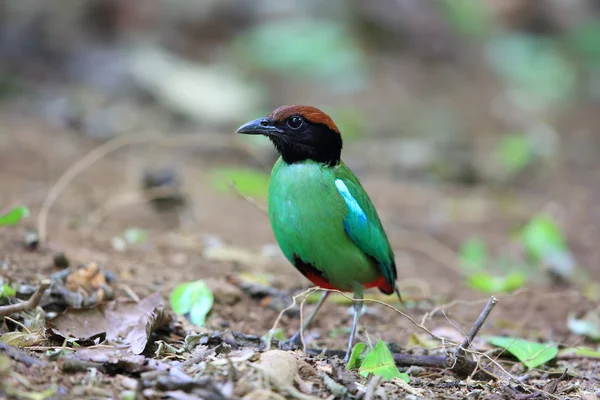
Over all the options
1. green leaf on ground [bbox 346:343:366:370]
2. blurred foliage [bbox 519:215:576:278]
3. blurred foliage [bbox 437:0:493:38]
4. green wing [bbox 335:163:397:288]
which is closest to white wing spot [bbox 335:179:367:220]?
green wing [bbox 335:163:397:288]

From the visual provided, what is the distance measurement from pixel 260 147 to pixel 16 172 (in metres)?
3.04

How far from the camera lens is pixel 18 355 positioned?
314 centimetres

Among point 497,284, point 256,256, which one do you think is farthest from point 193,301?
point 497,284

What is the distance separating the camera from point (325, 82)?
1341 centimetres

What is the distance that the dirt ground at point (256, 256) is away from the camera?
3.37m

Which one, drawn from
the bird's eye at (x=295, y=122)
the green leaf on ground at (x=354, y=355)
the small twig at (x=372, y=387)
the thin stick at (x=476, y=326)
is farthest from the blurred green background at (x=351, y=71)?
the small twig at (x=372, y=387)

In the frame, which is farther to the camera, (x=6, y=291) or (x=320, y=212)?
(x=320, y=212)

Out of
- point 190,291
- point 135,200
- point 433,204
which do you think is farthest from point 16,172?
point 433,204

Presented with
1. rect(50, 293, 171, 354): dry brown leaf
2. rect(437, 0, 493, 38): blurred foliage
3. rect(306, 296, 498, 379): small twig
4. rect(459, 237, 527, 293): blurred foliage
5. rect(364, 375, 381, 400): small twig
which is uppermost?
rect(437, 0, 493, 38): blurred foliage

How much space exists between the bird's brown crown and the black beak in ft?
Result: 0.19

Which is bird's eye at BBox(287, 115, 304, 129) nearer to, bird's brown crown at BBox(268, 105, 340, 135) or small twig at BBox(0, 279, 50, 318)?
bird's brown crown at BBox(268, 105, 340, 135)

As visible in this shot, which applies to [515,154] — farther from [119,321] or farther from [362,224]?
[119,321]

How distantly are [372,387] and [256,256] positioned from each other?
3.11m

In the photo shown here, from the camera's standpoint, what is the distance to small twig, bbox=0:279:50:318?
3732mm
